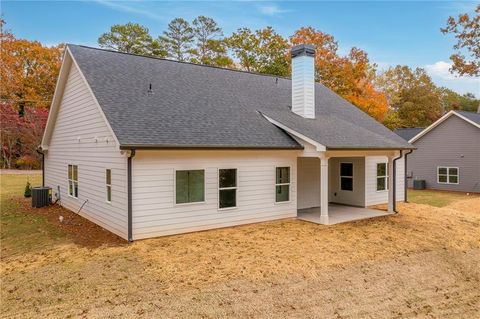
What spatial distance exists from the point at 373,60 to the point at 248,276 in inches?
1286

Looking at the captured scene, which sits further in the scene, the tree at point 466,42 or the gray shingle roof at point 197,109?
the tree at point 466,42

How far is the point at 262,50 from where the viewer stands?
32.8 metres

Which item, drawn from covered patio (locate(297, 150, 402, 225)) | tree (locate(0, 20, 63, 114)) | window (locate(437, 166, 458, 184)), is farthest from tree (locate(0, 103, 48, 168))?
window (locate(437, 166, 458, 184))

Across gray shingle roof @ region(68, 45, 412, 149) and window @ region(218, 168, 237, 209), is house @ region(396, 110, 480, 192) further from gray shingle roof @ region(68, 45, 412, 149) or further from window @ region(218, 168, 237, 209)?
window @ region(218, 168, 237, 209)

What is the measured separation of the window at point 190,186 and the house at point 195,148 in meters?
0.03

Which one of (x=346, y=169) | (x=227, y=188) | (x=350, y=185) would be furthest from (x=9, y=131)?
(x=350, y=185)

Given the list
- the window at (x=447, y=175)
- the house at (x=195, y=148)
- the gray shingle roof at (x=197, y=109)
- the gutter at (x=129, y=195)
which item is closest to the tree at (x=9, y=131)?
the house at (x=195, y=148)

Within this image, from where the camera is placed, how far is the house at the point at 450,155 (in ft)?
71.4

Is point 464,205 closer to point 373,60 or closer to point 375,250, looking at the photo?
point 375,250

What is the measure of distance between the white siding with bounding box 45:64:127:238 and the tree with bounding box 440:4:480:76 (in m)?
21.7

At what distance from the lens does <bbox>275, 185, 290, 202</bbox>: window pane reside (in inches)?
477

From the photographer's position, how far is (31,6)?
18781 mm

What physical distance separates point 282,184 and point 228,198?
2200mm

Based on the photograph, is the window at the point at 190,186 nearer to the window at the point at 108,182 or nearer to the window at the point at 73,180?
the window at the point at 108,182
